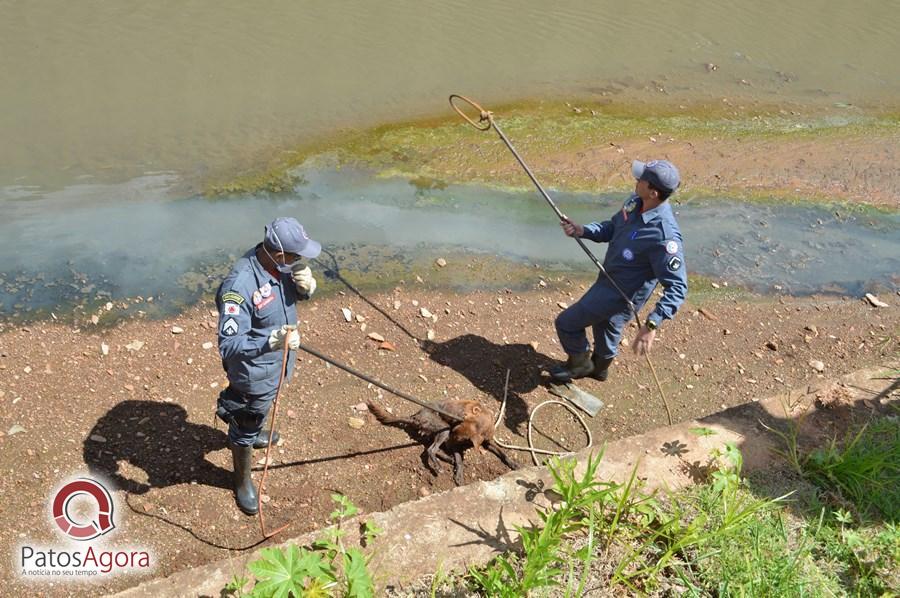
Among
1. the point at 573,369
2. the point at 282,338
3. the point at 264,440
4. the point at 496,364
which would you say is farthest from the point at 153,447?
the point at 573,369

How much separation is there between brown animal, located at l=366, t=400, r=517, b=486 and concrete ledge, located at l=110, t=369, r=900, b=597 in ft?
2.34

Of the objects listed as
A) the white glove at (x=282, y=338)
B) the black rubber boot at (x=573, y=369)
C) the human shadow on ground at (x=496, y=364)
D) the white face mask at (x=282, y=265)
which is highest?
the white face mask at (x=282, y=265)

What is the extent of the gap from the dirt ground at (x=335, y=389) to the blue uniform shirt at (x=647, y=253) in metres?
1.15

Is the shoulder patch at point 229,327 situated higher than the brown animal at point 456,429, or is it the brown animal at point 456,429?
the shoulder patch at point 229,327

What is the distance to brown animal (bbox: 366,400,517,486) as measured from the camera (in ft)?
14.6

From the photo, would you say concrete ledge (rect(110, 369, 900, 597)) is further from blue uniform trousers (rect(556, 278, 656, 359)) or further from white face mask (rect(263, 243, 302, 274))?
white face mask (rect(263, 243, 302, 274))

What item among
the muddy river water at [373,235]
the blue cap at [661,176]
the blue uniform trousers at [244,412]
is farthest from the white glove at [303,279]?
the muddy river water at [373,235]

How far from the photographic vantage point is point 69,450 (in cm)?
426

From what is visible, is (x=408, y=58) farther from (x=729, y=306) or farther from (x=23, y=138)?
(x=729, y=306)

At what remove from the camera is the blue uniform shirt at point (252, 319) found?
11.0 ft

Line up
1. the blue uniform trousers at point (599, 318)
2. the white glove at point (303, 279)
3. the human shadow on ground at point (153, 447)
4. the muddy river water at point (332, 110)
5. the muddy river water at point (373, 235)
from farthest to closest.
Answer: the muddy river water at point (332, 110) → the muddy river water at point (373, 235) → the blue uniform trousers at point (599, 318) → the human shadow on ground at point (153, 447) → the white glove at point (303, 279)

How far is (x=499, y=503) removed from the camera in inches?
142

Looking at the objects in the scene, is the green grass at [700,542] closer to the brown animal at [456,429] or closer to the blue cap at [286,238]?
the brown animal at [456,429]

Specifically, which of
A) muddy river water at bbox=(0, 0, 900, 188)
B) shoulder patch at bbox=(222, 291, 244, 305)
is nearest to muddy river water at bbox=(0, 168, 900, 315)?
muddy river water at bbox=(0, 0, 900, 188)
